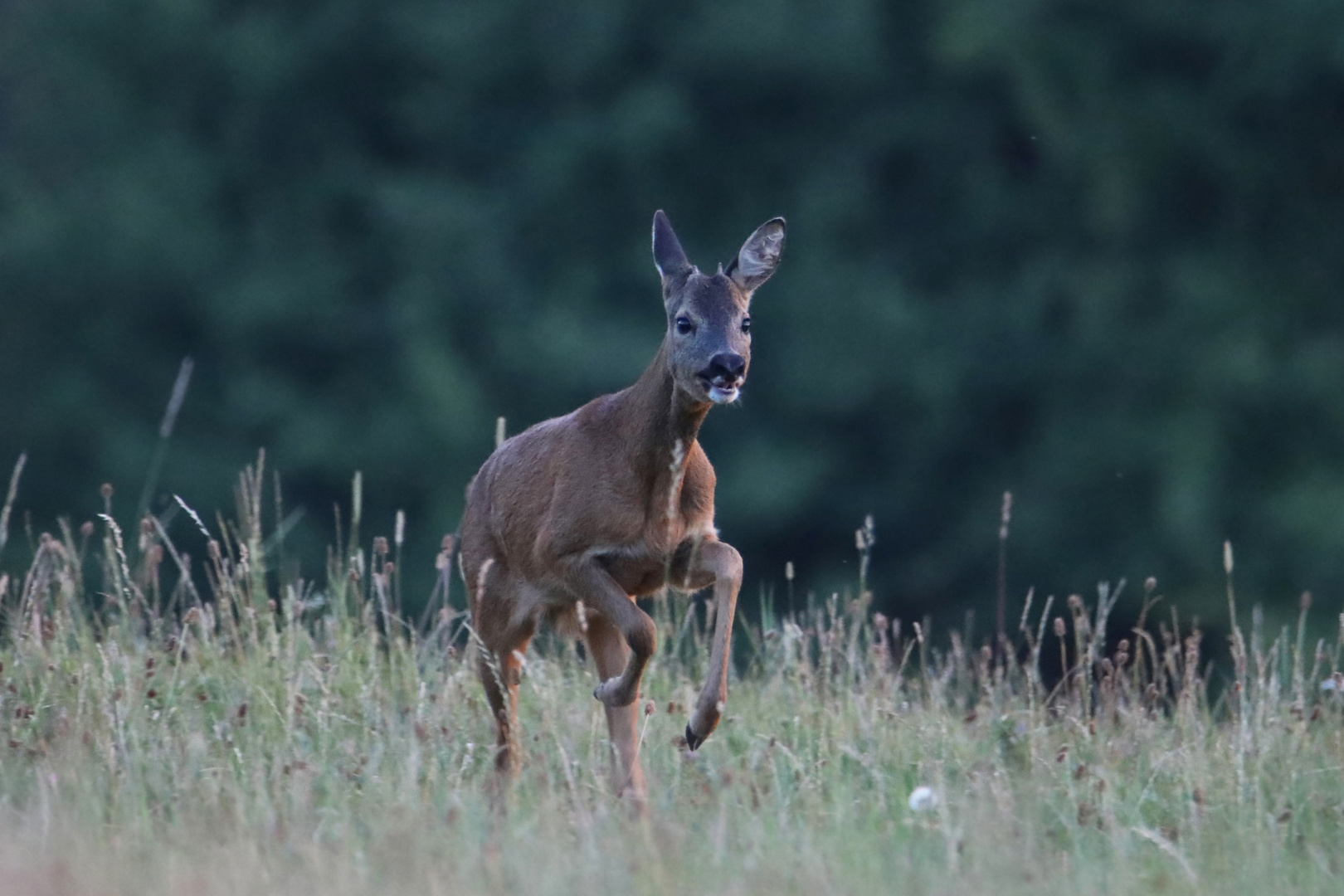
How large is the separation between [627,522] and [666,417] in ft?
1.25

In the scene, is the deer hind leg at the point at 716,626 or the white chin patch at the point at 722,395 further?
the white chin patch at the point at 722,395

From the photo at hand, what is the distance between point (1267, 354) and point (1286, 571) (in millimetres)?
2164

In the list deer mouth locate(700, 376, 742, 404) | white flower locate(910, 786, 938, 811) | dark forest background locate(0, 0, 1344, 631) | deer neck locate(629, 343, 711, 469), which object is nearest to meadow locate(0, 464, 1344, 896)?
white flower locate(910, 786, 938, 811)

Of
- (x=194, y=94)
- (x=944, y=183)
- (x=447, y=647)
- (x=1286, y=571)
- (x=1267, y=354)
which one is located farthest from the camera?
(x=194, y=94)

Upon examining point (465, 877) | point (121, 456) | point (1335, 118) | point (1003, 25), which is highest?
point (1003, 25)

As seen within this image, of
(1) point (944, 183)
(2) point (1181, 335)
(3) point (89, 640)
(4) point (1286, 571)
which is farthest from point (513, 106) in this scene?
(3) point (89, 640)

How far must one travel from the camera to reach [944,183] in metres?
19.6

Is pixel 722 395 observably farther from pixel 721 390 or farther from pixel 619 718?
pixel 619 718

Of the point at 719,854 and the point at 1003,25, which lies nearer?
the point at 719,854

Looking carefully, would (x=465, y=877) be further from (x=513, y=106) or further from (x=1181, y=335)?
(x=513, y=106)

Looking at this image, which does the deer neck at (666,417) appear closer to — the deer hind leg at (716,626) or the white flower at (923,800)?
the deer hind leg at (716,626)

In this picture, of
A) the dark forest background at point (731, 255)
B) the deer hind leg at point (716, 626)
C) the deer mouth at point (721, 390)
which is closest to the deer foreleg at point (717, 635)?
the deer hind leg at point (716, 626)

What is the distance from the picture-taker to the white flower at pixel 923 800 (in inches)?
225

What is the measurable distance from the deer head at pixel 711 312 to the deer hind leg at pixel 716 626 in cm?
51
